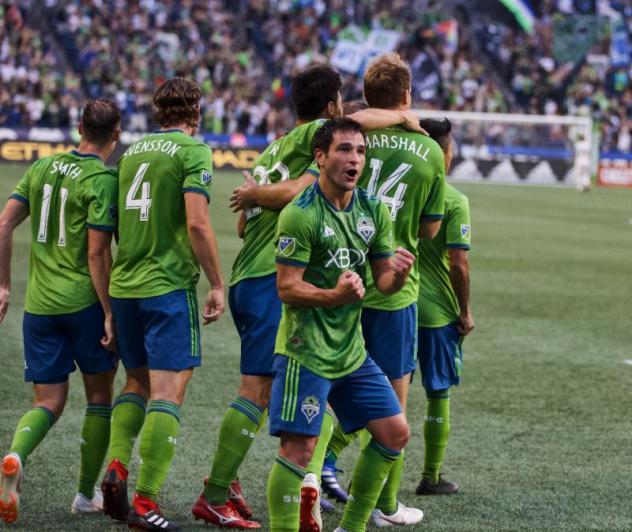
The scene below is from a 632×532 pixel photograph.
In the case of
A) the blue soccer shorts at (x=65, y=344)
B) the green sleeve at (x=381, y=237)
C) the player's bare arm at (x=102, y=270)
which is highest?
the green sleeve at (x=381, y=237)

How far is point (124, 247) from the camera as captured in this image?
5434mm

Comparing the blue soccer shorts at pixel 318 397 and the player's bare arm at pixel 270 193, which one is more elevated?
the player's bare arm at pixel 270 193

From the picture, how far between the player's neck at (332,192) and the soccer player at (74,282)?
4.06 feet

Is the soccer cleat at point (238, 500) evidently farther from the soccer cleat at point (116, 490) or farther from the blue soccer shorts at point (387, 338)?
the blue soccer shorts at point (387, 338)

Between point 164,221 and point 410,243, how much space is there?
117cm

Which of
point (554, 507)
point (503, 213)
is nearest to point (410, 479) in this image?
point (554, 507)

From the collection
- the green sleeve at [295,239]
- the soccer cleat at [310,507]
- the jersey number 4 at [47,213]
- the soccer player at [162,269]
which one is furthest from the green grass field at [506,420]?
the green sleeve at [295,239]

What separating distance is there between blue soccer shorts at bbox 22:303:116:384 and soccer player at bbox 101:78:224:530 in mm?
170

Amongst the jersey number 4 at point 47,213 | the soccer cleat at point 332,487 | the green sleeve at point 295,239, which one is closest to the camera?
the green sleeve at point 295,239

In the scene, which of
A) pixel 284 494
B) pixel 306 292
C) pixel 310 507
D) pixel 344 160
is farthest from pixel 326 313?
pixel 310 507

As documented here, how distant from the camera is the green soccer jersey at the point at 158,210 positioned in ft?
17.4

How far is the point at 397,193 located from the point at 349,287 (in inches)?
43.7

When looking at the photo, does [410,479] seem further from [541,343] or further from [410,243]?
[541,343]

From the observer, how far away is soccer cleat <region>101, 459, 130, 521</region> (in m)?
5.34
